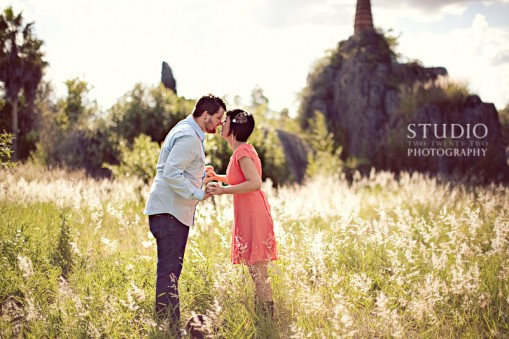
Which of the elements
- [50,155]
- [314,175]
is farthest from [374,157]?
[50,155]

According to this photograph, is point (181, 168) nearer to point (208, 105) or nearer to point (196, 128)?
point (196, 128)

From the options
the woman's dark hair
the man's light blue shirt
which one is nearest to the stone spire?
the woman's dark hair

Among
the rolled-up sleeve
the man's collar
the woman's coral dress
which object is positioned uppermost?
the man's collar

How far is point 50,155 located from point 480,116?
51.9 ft

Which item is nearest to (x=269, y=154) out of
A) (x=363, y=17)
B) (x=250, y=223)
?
(x=250, y=223)

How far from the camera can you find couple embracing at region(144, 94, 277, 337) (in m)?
3.74

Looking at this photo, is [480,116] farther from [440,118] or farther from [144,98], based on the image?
[144,98]

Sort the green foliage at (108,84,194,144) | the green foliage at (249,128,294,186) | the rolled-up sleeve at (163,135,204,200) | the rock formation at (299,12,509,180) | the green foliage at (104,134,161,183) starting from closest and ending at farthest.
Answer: the rolled-up sleeve at (163,135,204,200)
the green foliage at (104,134,161,183)
the green foliage at (249,128,294,186)
the green foliage at (108,84,194,144)
the rock formation at (299,12,509,180)

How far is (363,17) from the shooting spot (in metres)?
25.6

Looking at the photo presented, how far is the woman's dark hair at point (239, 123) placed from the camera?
4.12 meters

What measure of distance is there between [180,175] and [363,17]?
24.3m

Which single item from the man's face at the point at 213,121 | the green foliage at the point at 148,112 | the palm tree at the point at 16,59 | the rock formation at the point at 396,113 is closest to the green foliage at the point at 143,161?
the green foliage at the point at 148,112

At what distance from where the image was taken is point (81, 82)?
3133cm

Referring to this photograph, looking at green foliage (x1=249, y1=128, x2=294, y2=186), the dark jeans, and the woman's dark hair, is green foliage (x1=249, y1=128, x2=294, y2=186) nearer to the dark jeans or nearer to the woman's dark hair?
the woman's dark hair
